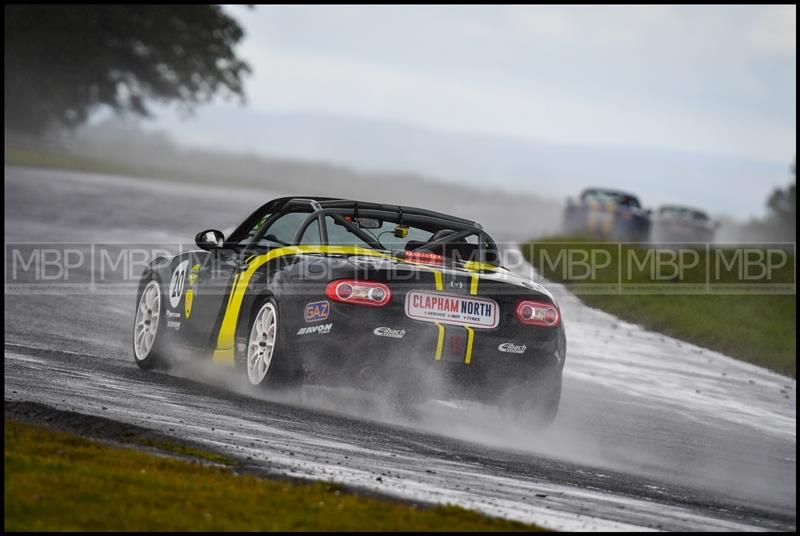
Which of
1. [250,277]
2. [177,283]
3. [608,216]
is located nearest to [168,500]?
[250,277]

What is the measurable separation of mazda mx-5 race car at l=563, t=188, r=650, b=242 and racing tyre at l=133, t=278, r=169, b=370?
2662cm

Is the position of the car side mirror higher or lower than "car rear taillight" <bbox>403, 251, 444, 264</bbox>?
higher

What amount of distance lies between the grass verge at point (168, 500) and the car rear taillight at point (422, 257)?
3.01 meters

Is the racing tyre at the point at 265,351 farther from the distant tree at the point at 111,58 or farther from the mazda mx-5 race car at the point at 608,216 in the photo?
the distant tree at the point at 111,58

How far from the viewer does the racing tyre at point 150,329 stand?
11.1 m

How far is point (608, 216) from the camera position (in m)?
38.9

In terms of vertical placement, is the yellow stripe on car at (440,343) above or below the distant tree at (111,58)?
below

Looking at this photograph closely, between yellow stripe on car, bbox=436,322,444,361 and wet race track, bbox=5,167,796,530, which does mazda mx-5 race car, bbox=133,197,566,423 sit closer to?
yellow stripe on car, bbox=436,322,444,361

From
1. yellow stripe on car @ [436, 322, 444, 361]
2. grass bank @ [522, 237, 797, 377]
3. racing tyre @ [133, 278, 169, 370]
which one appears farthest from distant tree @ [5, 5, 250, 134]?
yellow stripe on car @ [436, 322, 444, 361]

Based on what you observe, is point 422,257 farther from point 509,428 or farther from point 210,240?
point 210,240

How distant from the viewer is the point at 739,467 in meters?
9.29

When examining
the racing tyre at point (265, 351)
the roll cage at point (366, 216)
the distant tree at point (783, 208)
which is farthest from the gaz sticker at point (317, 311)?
the distant tree at point (783, 208)

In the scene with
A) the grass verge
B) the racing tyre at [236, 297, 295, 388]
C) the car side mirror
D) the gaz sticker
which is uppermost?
the car side mirror

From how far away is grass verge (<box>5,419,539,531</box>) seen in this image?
5.07 metres
